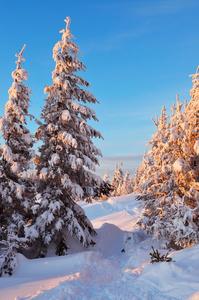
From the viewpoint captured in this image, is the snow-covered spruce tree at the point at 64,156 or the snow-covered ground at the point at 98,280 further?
the snow-covered spruce tree at the point at 64,156

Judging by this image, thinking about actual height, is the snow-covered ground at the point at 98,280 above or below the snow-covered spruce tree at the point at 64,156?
below

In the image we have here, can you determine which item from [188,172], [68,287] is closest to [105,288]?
[68,287]

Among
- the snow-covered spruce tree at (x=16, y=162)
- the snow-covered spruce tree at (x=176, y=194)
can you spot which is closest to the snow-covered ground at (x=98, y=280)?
the snow-covered spruce tree at (x=176, y=194)

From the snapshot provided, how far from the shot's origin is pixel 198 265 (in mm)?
7551

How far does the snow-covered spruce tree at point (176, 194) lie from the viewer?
1130 centimetres

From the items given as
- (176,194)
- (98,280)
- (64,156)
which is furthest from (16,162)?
(176,194)

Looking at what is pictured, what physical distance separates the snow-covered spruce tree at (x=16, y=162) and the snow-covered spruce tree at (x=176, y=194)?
777 centimetres

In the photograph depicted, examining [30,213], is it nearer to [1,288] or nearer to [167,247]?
[1,288]

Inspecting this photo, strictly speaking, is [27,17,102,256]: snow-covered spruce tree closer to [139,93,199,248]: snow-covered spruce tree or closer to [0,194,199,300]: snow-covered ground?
[0,194,199,300]: snow-covered ground

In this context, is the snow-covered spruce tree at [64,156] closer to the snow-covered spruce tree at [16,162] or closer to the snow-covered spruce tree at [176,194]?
the snow-covered spruce tree at [16,162]

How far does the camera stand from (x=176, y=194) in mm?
13094

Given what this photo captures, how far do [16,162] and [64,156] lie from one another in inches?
106

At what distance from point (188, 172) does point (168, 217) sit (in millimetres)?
3019

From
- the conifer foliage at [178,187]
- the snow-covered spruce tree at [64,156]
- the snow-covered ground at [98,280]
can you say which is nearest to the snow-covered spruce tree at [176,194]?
the conifer foliage at [178,187]
